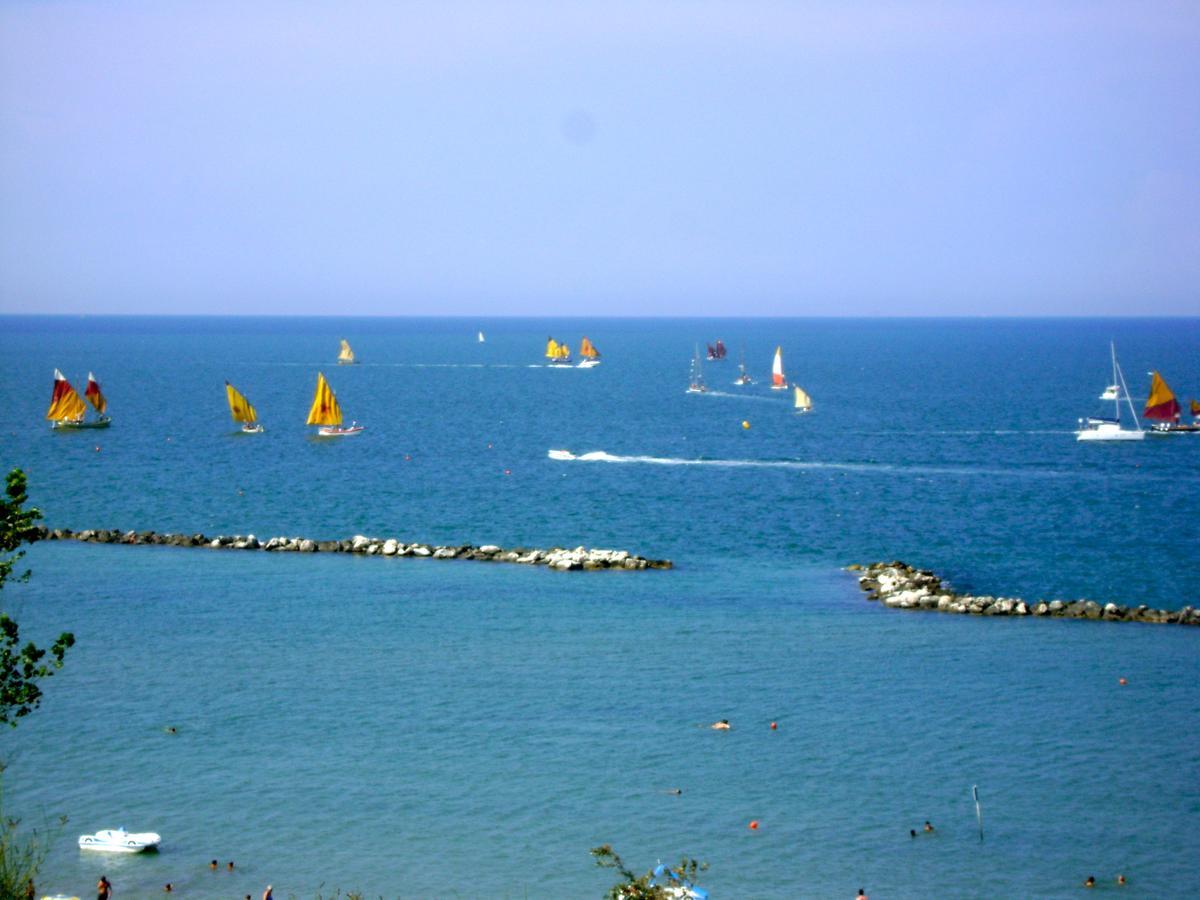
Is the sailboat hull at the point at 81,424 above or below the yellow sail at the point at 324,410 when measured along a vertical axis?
below

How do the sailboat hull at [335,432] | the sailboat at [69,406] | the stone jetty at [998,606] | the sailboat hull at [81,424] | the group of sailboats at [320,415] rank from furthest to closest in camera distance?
the sailboat hull at [81,424] < the sailboat at [69,406] < the sailboat hull at [335,432] < the group of sailboats at [320,415] < the stone jetty at [998,606]

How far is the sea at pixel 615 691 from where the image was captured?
3175 cm

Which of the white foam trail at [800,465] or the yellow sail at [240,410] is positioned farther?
the yellow sail at [240,410]

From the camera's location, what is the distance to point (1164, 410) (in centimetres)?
11112

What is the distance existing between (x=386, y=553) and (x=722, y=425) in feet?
196

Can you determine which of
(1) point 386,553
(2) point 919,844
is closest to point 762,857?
(2) point 919,844

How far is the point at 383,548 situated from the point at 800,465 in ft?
120

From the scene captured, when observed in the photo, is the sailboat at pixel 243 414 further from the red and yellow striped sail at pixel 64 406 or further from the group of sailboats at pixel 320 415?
the red and yellow striped sail at pixel 64 406

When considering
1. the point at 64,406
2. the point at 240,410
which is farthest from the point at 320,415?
the point at 64,406

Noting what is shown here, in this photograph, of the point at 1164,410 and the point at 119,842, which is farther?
the point at 1164,410

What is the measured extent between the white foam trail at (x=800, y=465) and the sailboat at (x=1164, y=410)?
90.1 ft

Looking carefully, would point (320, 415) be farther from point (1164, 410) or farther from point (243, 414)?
point (1164, 410)

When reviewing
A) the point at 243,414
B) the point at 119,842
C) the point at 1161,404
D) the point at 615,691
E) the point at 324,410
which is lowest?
the point at 119,842

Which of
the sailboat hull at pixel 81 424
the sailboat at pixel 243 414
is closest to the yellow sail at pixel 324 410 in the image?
the sailboat at pixel 243 414
